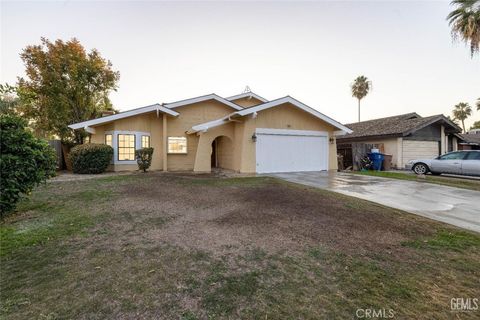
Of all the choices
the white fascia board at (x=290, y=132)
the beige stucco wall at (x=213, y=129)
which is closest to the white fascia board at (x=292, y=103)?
the beige stucco wall at (x=213, y=129)

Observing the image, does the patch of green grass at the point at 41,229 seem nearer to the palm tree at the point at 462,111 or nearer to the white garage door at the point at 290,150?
the white garage door at the point at 290,150

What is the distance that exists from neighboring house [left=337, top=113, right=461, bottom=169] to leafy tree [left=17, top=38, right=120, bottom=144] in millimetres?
21678

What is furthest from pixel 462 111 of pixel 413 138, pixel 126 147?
pixel 126 147

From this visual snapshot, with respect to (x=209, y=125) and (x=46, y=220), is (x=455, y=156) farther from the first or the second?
A: (x=46, y=220)

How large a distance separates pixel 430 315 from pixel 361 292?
0.56m

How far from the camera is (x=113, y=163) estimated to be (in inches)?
525

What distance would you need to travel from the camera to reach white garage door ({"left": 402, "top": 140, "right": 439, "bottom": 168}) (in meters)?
17.3

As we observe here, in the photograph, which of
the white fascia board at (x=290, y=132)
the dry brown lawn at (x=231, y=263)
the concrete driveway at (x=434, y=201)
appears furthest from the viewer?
the white fascia board at (x=290, y=132)

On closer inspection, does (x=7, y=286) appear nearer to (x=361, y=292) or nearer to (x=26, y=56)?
(x=361, y=292)

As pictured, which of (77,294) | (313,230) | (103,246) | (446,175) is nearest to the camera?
(77,294)

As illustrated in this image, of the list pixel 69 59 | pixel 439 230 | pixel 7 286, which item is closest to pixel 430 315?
pixel 439 230

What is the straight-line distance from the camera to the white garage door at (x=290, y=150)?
499 inches

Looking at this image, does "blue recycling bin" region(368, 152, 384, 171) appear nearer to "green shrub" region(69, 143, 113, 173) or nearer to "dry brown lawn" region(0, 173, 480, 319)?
"dry brown lawn" region(0, 173, 480, 319)

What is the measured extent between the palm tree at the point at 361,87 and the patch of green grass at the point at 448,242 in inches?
1552
